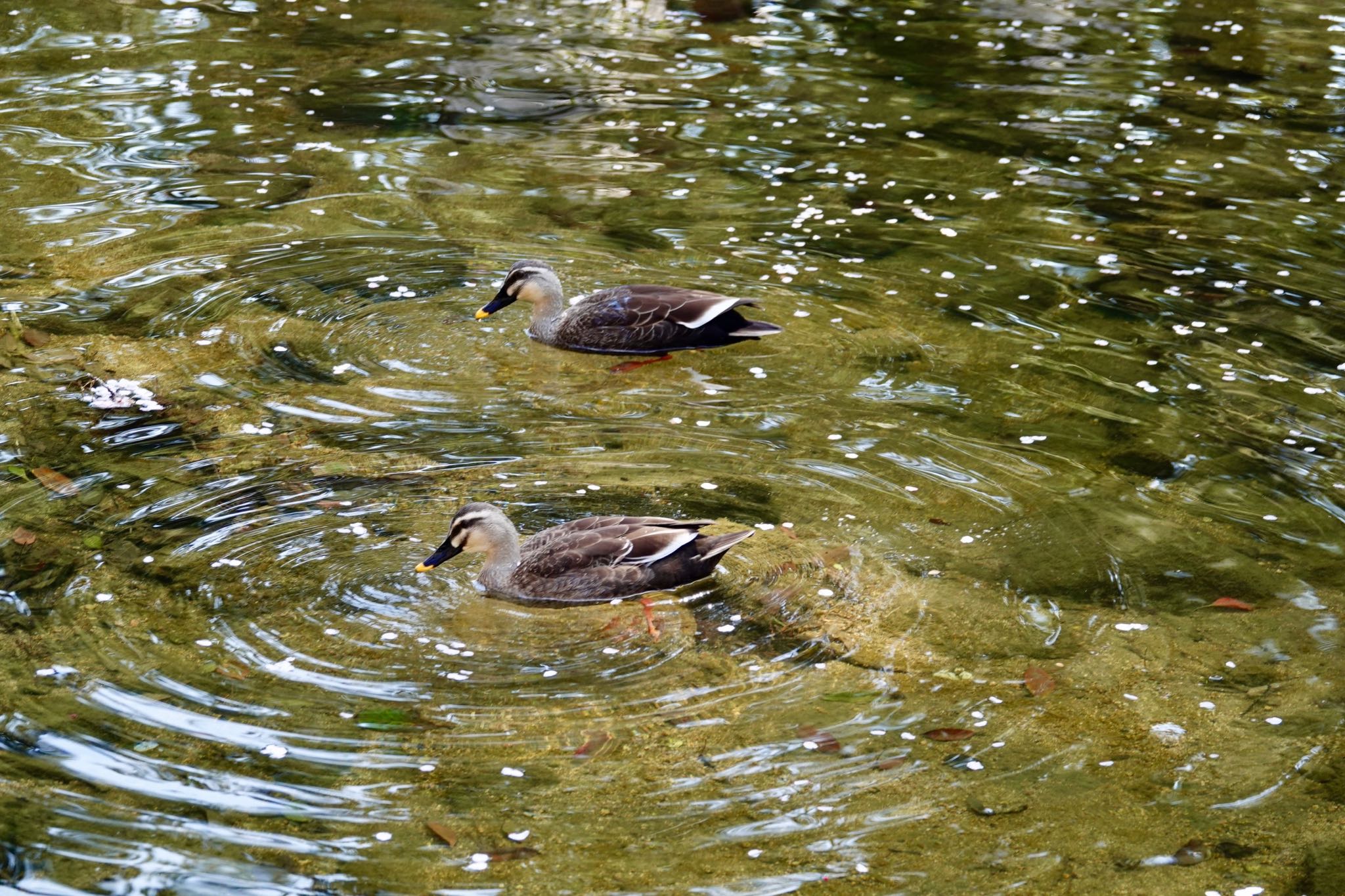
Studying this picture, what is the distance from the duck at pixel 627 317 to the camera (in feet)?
31.4

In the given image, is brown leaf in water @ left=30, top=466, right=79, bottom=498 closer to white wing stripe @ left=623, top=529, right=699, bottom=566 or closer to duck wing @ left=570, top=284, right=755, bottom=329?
white wing stripe @ left=623, top=529, right=699, bottom=566

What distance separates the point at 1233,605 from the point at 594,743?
329cm

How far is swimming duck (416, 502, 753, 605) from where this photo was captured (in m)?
6.95

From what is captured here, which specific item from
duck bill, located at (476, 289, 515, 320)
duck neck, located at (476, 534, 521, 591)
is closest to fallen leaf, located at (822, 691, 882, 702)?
duck neck, located at (476, 534, 521, 591)

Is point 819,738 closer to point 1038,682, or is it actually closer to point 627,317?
point 1038,682

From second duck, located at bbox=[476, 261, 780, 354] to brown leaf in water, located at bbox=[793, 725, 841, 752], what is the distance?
12.6 ft

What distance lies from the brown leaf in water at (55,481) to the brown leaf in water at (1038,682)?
4766 mm

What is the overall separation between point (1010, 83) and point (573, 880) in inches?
460

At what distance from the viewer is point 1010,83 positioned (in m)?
15.2

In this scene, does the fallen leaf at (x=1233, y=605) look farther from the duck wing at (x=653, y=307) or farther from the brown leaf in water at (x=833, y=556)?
the duck wing at (x=653, y=307)

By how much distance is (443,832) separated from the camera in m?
5.59

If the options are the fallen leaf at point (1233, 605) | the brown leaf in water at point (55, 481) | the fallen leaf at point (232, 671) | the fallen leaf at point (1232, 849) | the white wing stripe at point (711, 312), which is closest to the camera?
the fallen leaf at point (1232, 849)

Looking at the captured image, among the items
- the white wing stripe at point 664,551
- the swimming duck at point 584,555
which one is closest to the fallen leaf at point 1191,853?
the swimming duck at point 584,555

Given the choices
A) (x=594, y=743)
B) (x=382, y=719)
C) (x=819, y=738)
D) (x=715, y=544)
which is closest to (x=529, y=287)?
(x=715, y=544)
